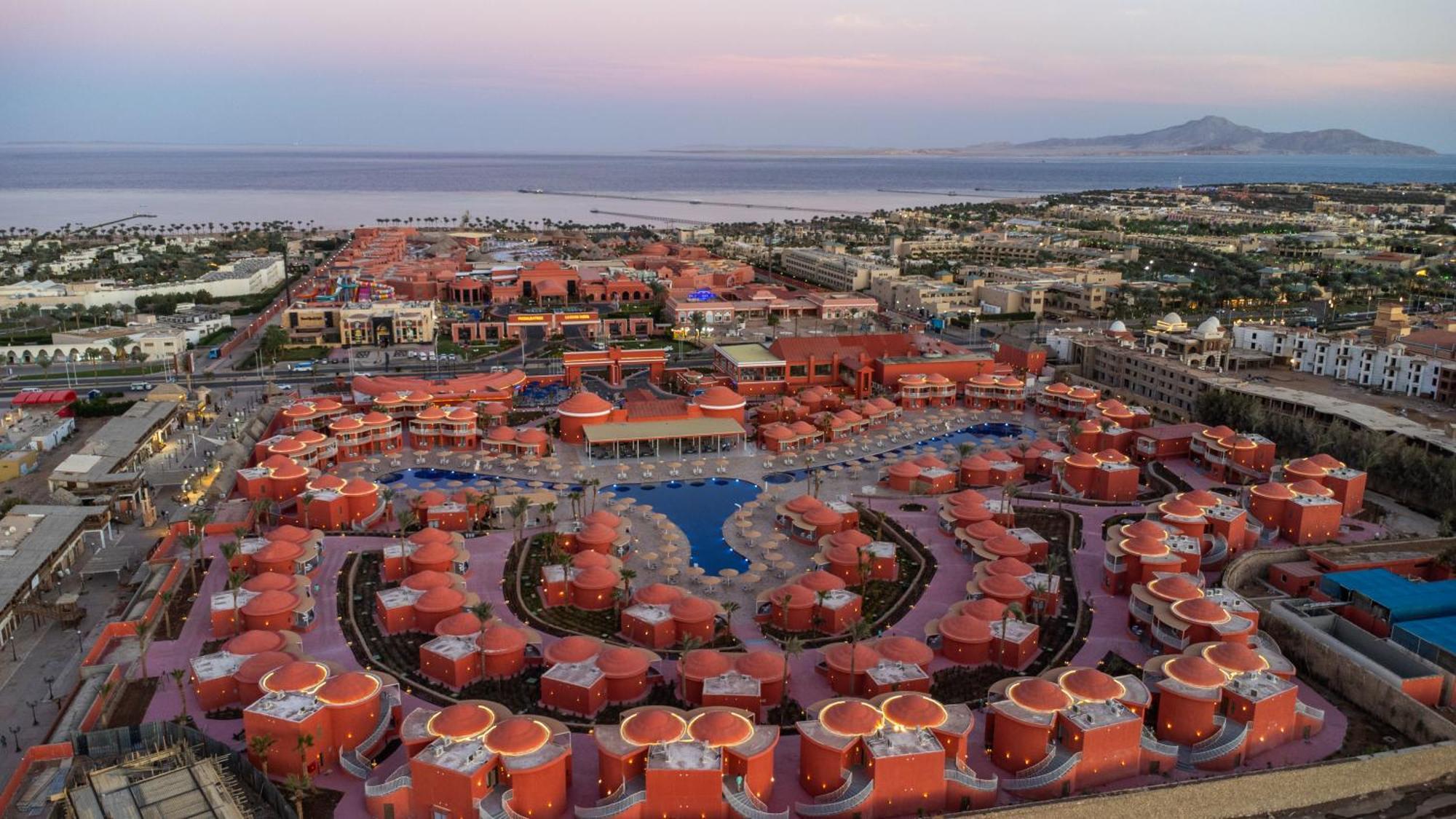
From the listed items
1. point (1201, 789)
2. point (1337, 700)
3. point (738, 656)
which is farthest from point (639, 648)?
point (1337, 700)

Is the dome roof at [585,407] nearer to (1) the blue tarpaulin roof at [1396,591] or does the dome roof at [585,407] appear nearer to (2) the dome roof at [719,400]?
(2) the dome roof at [719,400]

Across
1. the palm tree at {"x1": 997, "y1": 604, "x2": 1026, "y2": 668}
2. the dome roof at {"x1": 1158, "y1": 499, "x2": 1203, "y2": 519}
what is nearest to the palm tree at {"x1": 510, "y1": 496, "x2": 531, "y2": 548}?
the palm tree at {"x1": 997, "y1": 604, "x2": 1026, "y2": 668}

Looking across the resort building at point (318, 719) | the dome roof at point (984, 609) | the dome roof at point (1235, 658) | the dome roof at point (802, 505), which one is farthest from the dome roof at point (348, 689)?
the dome roof at point (1235, 658)

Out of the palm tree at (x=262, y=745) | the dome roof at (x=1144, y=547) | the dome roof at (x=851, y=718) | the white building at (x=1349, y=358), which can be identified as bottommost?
the palm tree at (x=262, y=745)

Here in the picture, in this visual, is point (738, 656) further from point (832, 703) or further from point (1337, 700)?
point (1337, 700)

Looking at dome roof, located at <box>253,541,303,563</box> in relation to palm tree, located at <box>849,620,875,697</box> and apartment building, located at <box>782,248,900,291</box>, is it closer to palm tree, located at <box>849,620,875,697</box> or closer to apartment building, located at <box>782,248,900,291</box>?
palm tree, located at <box>849,620,875,697</box>

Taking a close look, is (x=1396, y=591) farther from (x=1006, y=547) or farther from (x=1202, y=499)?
(x=1006, y=547)
